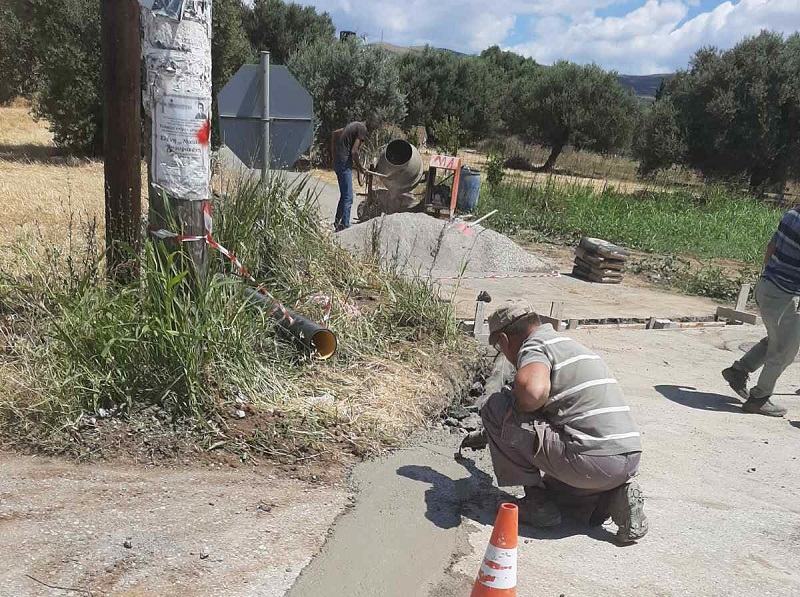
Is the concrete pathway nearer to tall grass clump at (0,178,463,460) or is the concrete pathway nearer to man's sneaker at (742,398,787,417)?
man's sneaker at (742,398,787,417)

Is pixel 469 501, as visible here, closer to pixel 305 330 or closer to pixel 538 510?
pixel 538 510

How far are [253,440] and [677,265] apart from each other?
1015cm

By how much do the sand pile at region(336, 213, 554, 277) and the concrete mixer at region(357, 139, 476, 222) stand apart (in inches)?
61.4

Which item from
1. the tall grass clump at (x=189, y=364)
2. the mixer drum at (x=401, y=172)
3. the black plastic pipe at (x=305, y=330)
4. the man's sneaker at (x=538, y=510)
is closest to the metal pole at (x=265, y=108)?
the tall grass clump at (x=189, y=364)

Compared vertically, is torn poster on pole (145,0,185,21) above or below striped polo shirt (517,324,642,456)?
above

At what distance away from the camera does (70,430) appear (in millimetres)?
3748

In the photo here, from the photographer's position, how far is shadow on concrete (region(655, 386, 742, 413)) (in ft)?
18.4

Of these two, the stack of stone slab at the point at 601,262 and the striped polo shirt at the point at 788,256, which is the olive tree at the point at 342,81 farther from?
the striped polo shirt at the point at 788,256

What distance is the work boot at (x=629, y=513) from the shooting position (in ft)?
11.0

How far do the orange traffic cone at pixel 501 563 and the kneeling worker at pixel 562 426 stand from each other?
69 cm

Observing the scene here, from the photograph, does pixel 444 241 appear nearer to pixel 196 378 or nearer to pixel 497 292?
pixel 497 292

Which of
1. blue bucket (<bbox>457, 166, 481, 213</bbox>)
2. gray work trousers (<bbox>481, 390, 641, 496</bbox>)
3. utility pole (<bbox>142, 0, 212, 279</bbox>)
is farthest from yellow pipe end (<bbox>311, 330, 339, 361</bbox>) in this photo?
blue bucket (<bbox>457, 166, 481, 213</bbox>)

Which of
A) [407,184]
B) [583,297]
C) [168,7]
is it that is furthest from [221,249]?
[407,184]

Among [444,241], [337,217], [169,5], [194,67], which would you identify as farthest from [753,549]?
[337,217]
